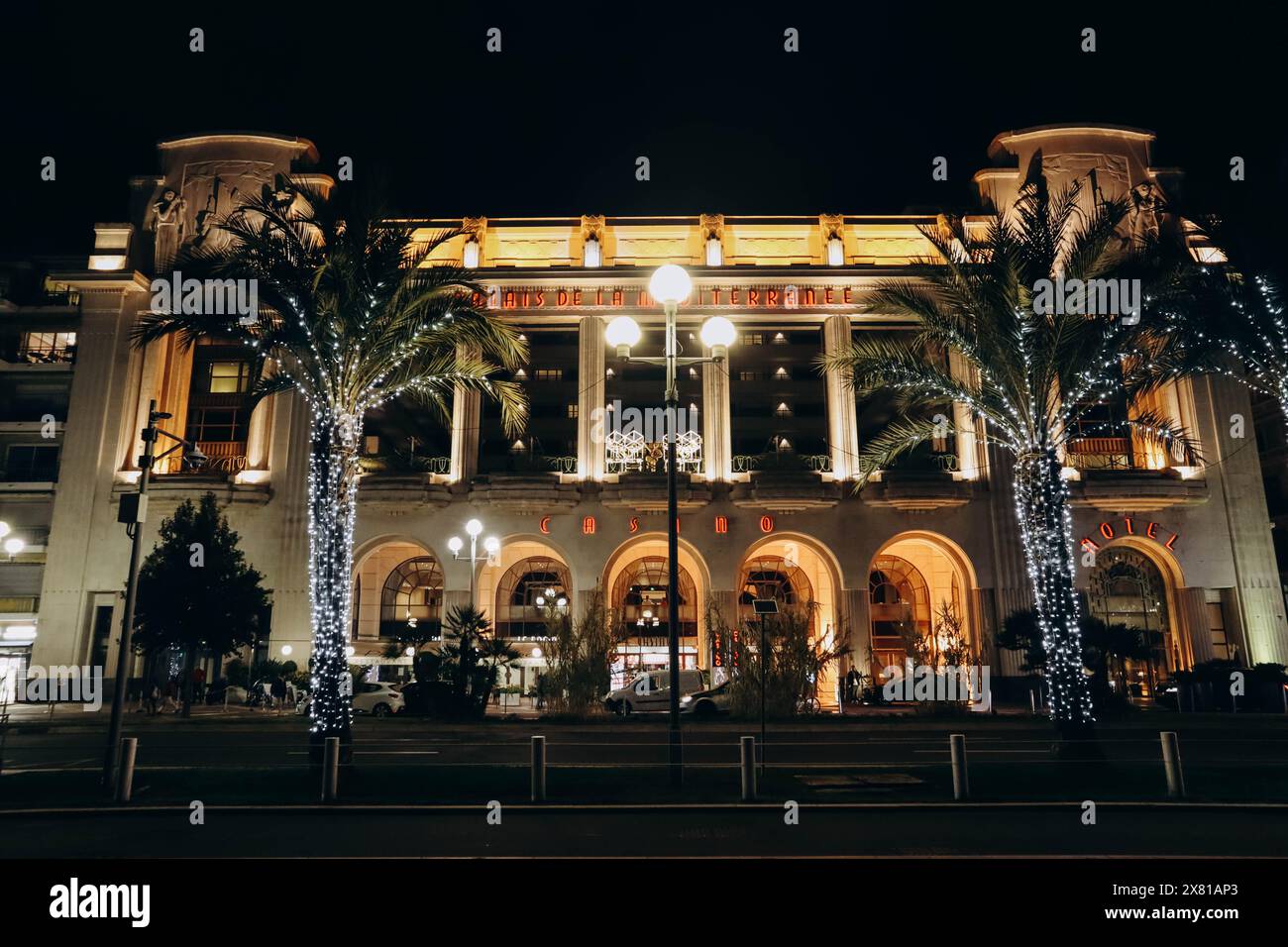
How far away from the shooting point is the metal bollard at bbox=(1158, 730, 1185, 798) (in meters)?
10.1

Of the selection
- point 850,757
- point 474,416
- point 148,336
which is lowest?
point 850,757

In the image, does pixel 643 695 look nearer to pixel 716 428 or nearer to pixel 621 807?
pixel 716 428

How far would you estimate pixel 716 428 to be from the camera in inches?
1228

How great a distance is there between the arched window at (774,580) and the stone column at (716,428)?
189 inches

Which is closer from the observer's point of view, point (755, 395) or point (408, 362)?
point (408, 362)

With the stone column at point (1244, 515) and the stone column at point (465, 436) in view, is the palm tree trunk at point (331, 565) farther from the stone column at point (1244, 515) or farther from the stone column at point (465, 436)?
the stone column at point (1244, 515)

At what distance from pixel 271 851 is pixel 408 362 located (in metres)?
10.2

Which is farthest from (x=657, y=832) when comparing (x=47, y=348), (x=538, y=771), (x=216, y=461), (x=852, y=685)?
(x=47, y=348)

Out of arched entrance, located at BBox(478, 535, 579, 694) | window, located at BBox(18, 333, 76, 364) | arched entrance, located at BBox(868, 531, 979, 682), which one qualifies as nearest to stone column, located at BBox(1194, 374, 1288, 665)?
arched entrance, located at BBox(868, 531, 979, 682)
